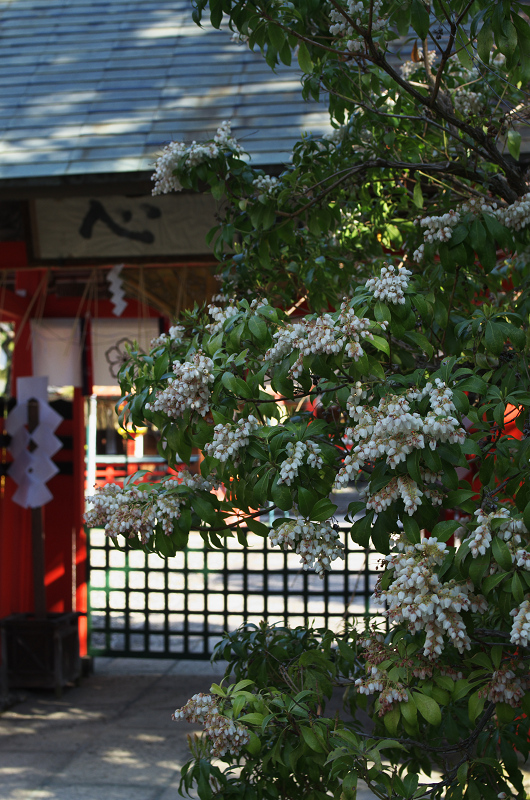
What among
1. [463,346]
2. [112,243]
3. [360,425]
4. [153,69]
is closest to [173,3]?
[153,69]

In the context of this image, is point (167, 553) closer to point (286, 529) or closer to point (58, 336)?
point (286, 529)

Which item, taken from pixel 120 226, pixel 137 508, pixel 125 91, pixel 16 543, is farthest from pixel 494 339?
pixel 16 543

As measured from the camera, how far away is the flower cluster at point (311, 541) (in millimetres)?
1671

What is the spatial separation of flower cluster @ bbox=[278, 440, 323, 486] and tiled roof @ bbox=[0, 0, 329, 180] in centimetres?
273

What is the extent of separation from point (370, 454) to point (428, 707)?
0.55 meters

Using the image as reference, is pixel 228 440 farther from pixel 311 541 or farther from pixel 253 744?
pixel 253 744

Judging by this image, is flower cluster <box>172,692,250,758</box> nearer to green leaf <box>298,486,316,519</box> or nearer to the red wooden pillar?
green leaf <box>298,486,316,519</box>

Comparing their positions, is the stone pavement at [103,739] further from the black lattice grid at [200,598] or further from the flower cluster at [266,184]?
the flower cluster at [266,184]

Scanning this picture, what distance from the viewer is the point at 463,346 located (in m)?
2.02

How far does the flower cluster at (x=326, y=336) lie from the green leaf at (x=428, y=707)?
732mm

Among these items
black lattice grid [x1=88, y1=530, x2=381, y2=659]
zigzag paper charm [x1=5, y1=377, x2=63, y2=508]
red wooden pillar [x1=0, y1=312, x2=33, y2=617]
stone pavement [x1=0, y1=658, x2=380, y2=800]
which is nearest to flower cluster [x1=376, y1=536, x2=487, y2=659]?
black lattice grid [x1=88, y1=530, x2=381, y2=659]

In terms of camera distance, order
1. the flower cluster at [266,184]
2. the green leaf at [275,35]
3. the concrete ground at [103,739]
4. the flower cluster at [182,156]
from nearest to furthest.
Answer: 1. the green leaf at [275,35]
2. the flower cluster at [182,156]
3. the flower cluster at [266,184]
4. the concrete ground at [103,739]

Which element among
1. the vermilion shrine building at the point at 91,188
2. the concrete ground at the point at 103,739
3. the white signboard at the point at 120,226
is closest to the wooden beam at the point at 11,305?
the vermilion shrine building at the point at 91,188

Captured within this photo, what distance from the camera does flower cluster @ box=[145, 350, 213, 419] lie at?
175 centimetres
